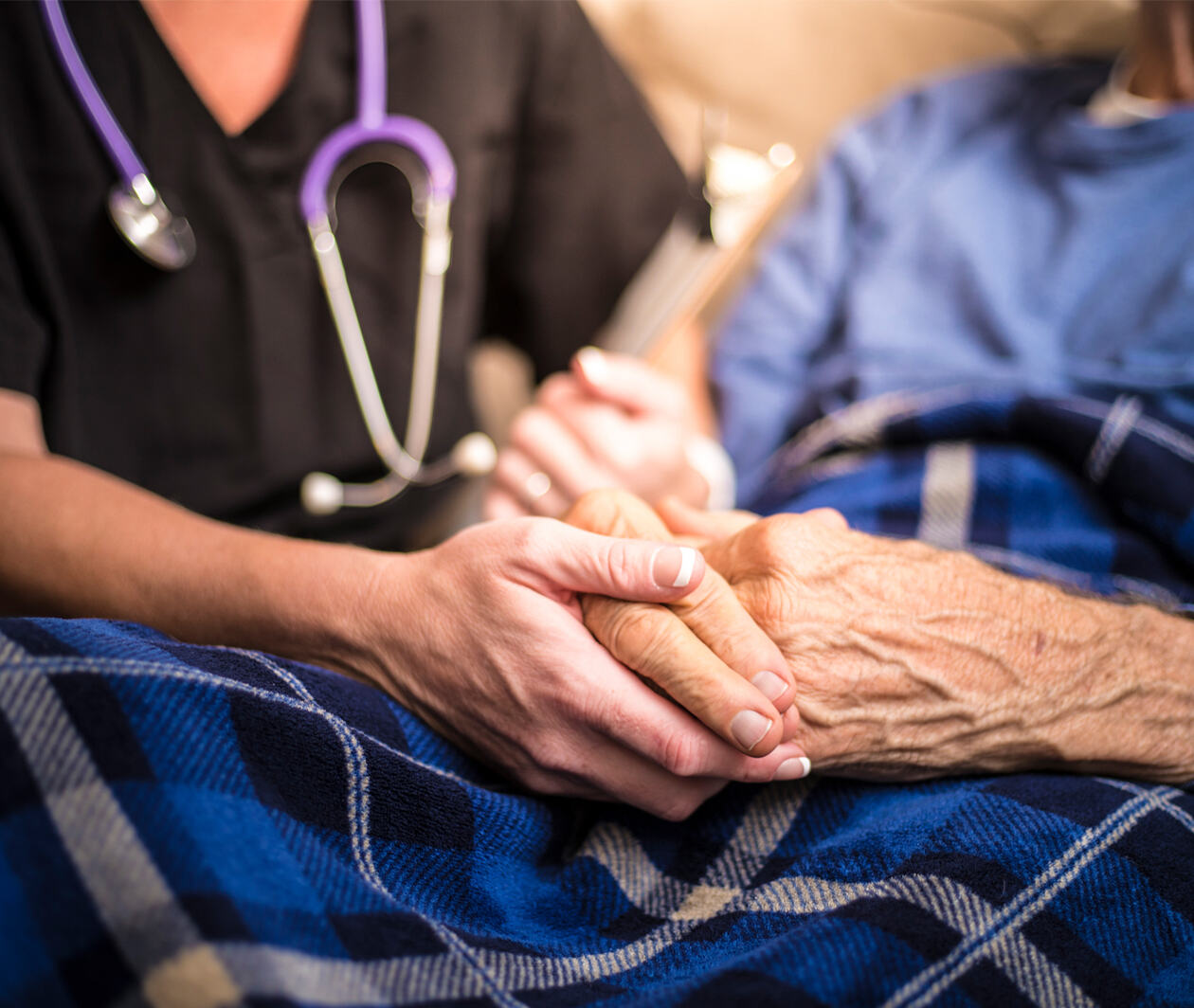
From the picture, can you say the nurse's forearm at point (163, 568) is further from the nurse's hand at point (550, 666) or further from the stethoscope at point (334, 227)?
the stethoscope at point (334, 227)

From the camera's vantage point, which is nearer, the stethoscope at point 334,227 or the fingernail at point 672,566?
the fingernail at point 672,566

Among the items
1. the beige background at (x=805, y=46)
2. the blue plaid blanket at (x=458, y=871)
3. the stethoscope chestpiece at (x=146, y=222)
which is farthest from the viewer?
the beige background at (x=805, y=46)

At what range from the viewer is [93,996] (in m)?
0.33

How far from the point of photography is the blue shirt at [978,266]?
81 centimetres

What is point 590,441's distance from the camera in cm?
76

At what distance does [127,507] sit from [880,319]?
77 centimetres

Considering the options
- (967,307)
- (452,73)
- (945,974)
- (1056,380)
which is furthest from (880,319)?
(945,974)

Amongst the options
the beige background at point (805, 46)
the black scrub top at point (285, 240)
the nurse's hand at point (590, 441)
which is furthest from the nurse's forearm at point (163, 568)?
the beige background at point (805, 46)

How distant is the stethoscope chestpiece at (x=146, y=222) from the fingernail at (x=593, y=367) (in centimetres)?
35

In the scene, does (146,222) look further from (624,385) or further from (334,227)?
(624,385)

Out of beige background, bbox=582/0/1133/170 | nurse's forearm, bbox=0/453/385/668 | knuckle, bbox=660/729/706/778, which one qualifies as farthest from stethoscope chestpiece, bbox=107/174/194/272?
beige background, bbox=582/0/1133/170

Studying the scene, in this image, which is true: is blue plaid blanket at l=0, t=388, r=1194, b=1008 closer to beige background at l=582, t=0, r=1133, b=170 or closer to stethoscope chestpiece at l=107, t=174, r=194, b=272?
stethoscope chestpiece at l=107, t=174, r=194, b=272

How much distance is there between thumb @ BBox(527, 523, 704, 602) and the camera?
465mm

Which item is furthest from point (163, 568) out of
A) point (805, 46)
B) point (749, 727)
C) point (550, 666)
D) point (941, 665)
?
point (805, 46)
